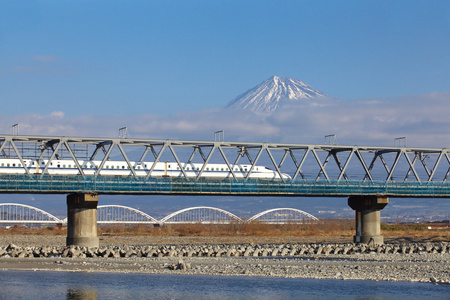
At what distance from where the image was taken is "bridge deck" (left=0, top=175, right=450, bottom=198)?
262 ft

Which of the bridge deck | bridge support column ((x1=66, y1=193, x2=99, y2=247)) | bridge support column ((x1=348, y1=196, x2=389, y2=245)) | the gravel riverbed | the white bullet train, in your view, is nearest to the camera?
the gravel riverbed

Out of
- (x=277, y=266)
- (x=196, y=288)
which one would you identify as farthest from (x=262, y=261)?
(x=196, y=288)

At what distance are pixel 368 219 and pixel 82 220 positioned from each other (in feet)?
114

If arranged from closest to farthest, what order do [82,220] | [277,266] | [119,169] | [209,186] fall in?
1. [277,266]
2. [82,220]
3. [209,186]
4. [119,169]

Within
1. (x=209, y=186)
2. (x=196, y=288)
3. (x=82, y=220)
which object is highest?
(x=209, y=186)

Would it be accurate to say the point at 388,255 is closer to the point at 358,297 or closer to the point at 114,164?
the point at 358,297

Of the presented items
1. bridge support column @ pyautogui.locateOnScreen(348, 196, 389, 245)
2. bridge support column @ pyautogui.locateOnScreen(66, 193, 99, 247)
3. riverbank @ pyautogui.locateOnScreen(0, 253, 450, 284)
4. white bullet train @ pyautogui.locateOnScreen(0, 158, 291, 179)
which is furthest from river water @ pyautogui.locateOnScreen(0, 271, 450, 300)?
white bullet train @ pyautogui.locateOnScreen(0, 158, 291, 179)

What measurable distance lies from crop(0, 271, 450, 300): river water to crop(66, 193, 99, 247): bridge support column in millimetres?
25050

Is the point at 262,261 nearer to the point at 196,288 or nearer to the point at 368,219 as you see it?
the point at 196,288

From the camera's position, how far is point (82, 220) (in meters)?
79.2

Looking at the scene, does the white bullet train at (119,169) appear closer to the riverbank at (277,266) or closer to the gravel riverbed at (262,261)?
the gravel riverbed at (262,261)

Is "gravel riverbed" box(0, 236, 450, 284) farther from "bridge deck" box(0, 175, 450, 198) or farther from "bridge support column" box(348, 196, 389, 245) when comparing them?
"bridge support column" box(348, 196, 389, 245)

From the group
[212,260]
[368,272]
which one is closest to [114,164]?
[212,260]

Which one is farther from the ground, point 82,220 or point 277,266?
point 82,220
